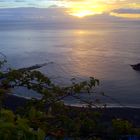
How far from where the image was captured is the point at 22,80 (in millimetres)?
6434

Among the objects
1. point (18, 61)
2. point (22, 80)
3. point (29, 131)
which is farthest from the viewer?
point (18, 61)

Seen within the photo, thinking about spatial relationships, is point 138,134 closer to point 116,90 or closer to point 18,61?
point 116,90

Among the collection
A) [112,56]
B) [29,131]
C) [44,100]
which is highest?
[29,131]

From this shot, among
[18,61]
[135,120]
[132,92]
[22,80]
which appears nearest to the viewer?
[22,80]

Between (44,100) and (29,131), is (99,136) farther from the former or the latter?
(29,131)

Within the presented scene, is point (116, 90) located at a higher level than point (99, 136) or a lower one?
lower

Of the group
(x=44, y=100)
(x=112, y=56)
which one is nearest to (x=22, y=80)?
(x=44, y=100)

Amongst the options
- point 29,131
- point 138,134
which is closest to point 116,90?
point 138,134

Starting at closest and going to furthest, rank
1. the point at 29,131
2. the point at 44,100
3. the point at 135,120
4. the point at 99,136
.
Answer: the point at 29,131, the point at 99,136, the point at 44,100, the point at 135,120

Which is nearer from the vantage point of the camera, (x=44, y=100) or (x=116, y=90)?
(x=44, y=100)

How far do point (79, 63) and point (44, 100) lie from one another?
57852 millimetres

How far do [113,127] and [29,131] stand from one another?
2921 millimetres

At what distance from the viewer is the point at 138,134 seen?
6496 mm

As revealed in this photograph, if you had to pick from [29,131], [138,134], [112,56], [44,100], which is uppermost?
[29,131]
